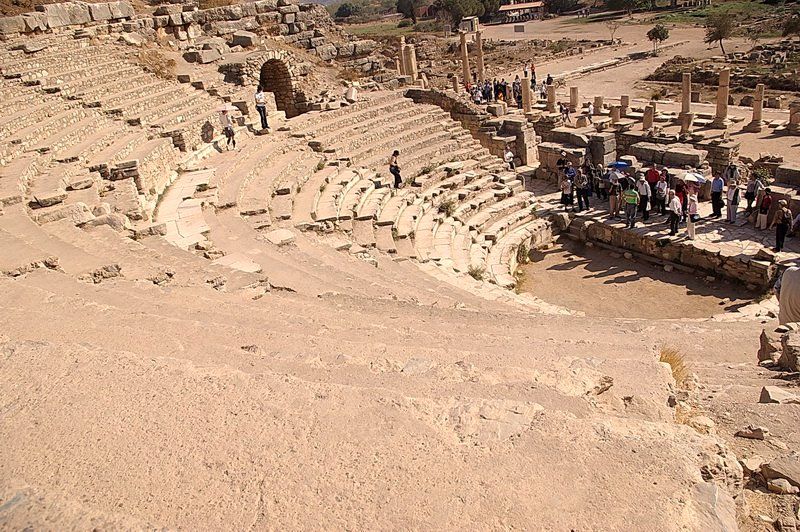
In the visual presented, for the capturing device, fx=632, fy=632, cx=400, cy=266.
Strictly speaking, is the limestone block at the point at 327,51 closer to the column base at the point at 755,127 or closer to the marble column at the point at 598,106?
the marble column at the point at 598,106

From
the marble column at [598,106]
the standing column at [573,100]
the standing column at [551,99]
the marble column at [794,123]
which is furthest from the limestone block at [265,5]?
the marble column at [794,123]

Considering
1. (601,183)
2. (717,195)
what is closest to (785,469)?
(717,195)

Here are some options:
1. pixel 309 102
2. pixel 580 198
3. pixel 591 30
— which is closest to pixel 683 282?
pixel 580 198

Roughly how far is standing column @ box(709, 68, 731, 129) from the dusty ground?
1171 centimetres

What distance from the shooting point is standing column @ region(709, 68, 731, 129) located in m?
22.9

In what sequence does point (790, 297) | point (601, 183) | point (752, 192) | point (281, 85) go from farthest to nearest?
point (281, 85) < point (601, 183) < point (752, 192) < point (790, 297)

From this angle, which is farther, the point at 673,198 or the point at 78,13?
the point at 78,13

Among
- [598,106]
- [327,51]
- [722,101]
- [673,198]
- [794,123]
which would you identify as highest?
[327,51]

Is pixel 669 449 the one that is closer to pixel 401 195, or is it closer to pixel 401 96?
pixel 401 195

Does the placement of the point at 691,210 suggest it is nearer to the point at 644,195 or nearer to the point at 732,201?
the point at 732,201

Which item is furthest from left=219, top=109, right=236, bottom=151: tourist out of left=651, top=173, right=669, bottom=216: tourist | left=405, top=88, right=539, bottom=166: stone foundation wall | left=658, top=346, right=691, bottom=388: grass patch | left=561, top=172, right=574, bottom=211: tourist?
left=658, top=346, right=691, bottom=388: grass patch

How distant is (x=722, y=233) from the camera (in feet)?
45.9

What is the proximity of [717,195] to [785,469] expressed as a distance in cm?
1210

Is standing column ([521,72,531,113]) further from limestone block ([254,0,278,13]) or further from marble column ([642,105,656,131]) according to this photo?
limestone block ([254,0,278,13])
